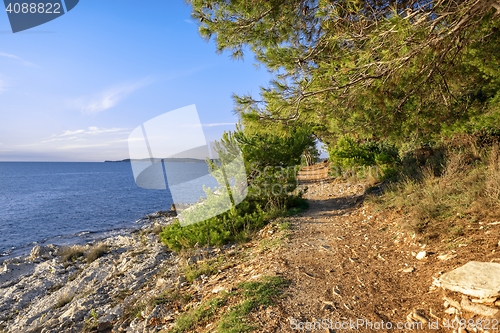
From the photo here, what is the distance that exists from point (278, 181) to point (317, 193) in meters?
3.96

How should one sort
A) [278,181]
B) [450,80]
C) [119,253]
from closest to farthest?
[450,80] < [278,181] < [119,253]

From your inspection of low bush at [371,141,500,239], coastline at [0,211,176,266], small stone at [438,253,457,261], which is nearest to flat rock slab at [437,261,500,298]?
small stone at [438,253,457,261]

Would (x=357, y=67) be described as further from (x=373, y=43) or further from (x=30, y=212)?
(x=30, y=212)

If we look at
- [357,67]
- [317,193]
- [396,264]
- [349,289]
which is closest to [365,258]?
[396,264]

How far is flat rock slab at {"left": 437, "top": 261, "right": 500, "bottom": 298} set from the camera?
2.75 m

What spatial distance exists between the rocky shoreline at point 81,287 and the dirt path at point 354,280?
2273 mm

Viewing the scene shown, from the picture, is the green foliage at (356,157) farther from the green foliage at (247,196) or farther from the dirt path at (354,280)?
the dirt path at (354,280)

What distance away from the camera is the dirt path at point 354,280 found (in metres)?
3.02

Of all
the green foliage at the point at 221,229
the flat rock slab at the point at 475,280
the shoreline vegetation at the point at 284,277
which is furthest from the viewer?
the green foliage at the point at 221,229

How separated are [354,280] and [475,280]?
1.39 meters

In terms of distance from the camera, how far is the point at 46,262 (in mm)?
10773

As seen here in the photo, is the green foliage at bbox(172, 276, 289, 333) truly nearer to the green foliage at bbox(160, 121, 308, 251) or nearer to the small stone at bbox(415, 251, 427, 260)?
the small stone at bbox(415, 251, 427, 260)

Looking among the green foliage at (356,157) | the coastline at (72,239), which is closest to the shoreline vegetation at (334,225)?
the green foliage at (356,157)

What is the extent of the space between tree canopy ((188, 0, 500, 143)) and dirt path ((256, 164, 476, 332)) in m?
2.51
